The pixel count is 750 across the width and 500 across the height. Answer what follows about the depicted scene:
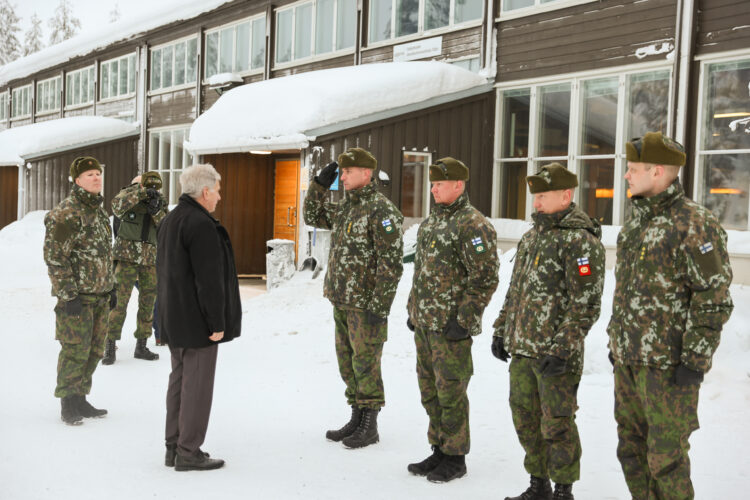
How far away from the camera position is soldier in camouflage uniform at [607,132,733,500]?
307cm

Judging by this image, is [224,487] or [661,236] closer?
[661,236]

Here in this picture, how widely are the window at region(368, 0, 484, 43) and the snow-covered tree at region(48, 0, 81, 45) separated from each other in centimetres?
4195

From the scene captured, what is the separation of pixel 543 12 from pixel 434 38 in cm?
248

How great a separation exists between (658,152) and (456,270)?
149 cm

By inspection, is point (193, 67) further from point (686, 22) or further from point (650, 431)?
point (650, 431)

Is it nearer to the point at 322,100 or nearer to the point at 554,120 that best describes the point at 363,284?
the point at 322,100

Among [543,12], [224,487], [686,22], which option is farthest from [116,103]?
[224,487]

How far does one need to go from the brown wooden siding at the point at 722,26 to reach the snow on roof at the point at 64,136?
17.2 metres

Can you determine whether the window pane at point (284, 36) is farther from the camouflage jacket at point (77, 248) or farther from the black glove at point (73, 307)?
the black glove at point (73, 307)

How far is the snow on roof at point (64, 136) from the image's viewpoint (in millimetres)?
21203

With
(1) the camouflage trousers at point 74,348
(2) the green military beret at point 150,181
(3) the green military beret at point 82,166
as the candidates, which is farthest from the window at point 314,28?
(1) the camouflage trousers at point 74,348

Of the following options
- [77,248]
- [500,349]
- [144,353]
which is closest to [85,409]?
[77,248]

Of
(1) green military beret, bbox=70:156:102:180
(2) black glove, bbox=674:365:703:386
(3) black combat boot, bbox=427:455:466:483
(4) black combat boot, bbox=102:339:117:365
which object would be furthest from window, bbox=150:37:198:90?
(2) black glove, bbox=674:365:703:386

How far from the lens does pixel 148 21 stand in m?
21.5
